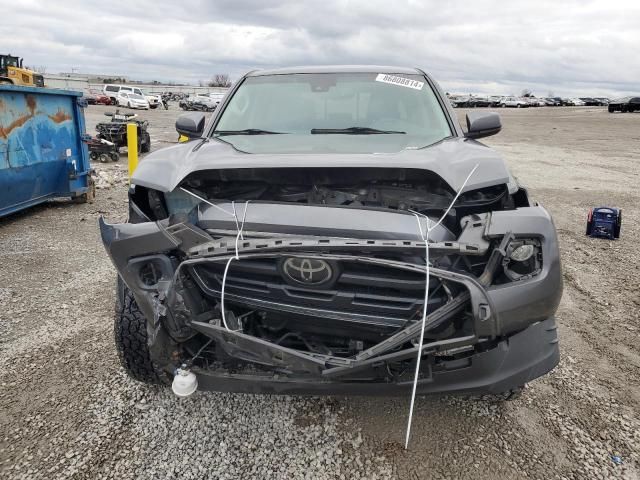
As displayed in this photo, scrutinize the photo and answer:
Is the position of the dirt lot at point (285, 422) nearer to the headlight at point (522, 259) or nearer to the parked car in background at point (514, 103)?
the headlight at point (522, 259)

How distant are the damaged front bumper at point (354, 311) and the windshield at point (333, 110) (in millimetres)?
1085

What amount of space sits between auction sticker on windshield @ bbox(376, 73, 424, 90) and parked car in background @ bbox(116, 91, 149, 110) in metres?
36.4

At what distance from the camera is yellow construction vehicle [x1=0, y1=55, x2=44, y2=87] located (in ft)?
38.7

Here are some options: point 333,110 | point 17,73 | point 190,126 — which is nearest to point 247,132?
point 190,126

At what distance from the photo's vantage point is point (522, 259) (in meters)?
1.92

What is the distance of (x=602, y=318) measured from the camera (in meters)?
3.73

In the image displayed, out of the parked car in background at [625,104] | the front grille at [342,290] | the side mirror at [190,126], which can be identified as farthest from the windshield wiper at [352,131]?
the parked car in background at [625,104]

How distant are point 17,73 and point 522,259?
44.0 feet

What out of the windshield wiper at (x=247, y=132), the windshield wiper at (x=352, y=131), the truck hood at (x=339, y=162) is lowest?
the truck hood at (x=339, y=162)

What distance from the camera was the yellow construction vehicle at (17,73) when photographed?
1178 centimetres

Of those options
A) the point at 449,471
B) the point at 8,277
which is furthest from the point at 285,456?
the point at 8,277

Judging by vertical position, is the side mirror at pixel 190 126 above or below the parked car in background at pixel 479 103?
above

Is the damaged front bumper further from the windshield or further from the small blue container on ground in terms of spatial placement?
the small blue container on ground

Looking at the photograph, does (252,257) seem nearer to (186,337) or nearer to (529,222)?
(186,337)
